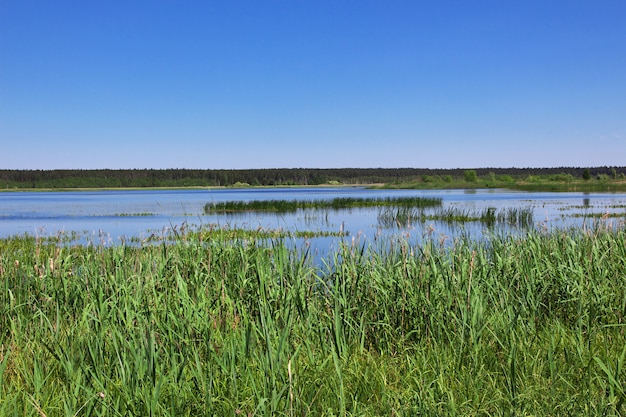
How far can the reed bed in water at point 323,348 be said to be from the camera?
3854 millimetres

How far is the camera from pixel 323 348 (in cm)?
507

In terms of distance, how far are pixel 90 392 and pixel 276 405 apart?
50.0 inches

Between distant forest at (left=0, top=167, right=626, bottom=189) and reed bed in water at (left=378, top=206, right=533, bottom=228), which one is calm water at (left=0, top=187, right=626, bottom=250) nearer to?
reed bed in water at (left=378, top=206, right=533, bottom=228)

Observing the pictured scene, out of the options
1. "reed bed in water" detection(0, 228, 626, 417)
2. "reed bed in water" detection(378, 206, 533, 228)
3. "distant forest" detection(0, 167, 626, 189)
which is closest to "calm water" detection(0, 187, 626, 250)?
"reed bed in water" detection(378, 206, 533, 228)

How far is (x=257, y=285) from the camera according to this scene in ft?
21.4

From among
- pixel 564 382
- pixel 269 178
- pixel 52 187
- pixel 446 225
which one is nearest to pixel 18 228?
pixel 446 225

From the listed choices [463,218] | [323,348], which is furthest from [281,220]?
[323,348]

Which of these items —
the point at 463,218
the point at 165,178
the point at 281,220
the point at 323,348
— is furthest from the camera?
the point at 165,178

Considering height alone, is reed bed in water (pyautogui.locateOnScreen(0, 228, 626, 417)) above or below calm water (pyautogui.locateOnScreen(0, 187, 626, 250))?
above

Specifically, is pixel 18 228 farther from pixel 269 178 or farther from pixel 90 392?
pixel 269 178

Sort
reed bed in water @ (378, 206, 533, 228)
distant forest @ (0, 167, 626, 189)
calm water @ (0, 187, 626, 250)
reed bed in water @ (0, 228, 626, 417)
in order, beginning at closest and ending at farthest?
reed bed in water @ (0, 228, 626, 417) < calm water @ (0, 187, 626, 250) < reed bed in water @ (378, 206, 533, 228) < distant forest @ (0, 167, 626, 189)

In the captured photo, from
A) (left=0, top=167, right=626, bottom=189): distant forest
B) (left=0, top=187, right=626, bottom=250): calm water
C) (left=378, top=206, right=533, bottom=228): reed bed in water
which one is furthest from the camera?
(left=0, top=167, right=626, bottom=189): distant forest

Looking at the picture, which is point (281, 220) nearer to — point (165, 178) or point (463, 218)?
point (463, 218)

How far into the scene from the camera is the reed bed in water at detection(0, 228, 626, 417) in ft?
12.6
